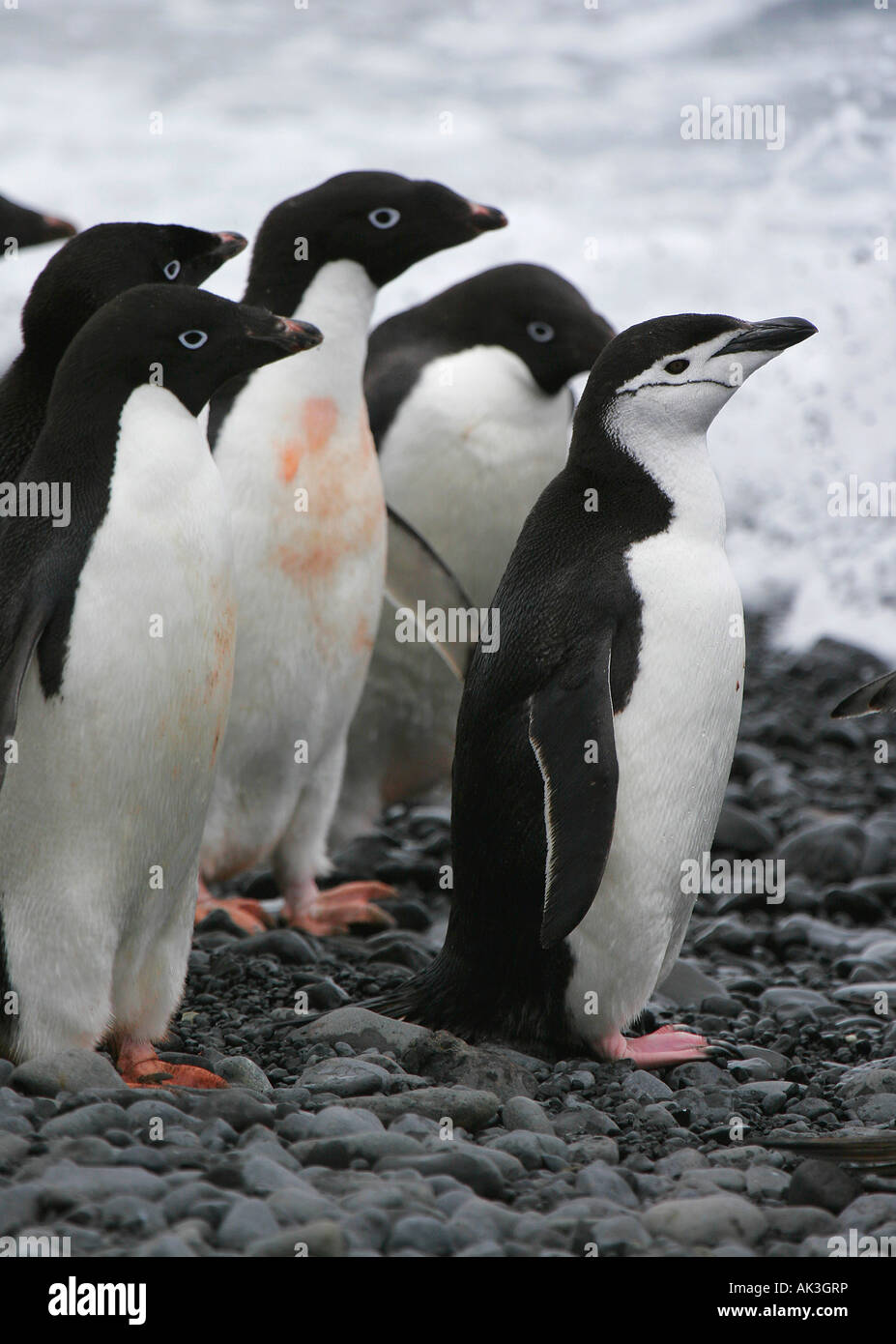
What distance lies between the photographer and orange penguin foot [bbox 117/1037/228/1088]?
2.83 metres

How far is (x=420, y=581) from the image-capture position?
4992 millimetres

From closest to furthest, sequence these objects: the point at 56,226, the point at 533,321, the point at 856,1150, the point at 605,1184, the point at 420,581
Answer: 1. the point at 605,1184
2. the point at 856,1150
3. the point at 56,226
4. the point at 420,581
5. the point at 533,321

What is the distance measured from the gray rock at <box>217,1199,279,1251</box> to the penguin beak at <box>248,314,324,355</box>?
153 centimetres

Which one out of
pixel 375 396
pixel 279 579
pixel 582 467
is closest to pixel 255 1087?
pixel 582 467

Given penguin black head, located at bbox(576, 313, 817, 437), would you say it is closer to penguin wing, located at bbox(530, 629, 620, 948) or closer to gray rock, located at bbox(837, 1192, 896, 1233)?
penguin wing, located at bbox(530, 629, 620, 948)

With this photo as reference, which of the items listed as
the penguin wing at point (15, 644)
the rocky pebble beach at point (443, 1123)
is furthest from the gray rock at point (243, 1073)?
the penguin wing at point (15, 644)

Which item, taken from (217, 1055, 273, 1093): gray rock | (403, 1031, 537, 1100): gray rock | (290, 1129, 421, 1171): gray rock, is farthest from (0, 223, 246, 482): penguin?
(290, 1129, 421, 1171): gray rock

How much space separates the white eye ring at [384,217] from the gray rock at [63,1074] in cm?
242

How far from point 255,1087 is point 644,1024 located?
1.06 m

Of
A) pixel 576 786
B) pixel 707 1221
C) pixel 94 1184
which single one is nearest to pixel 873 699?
pixel 576 786

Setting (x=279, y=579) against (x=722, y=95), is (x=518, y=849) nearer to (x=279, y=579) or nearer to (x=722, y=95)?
(x=279, y=579)

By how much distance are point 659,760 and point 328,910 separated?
1.63m

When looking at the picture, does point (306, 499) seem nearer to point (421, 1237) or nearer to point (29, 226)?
point (29, 226)

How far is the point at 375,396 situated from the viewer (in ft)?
17.8
